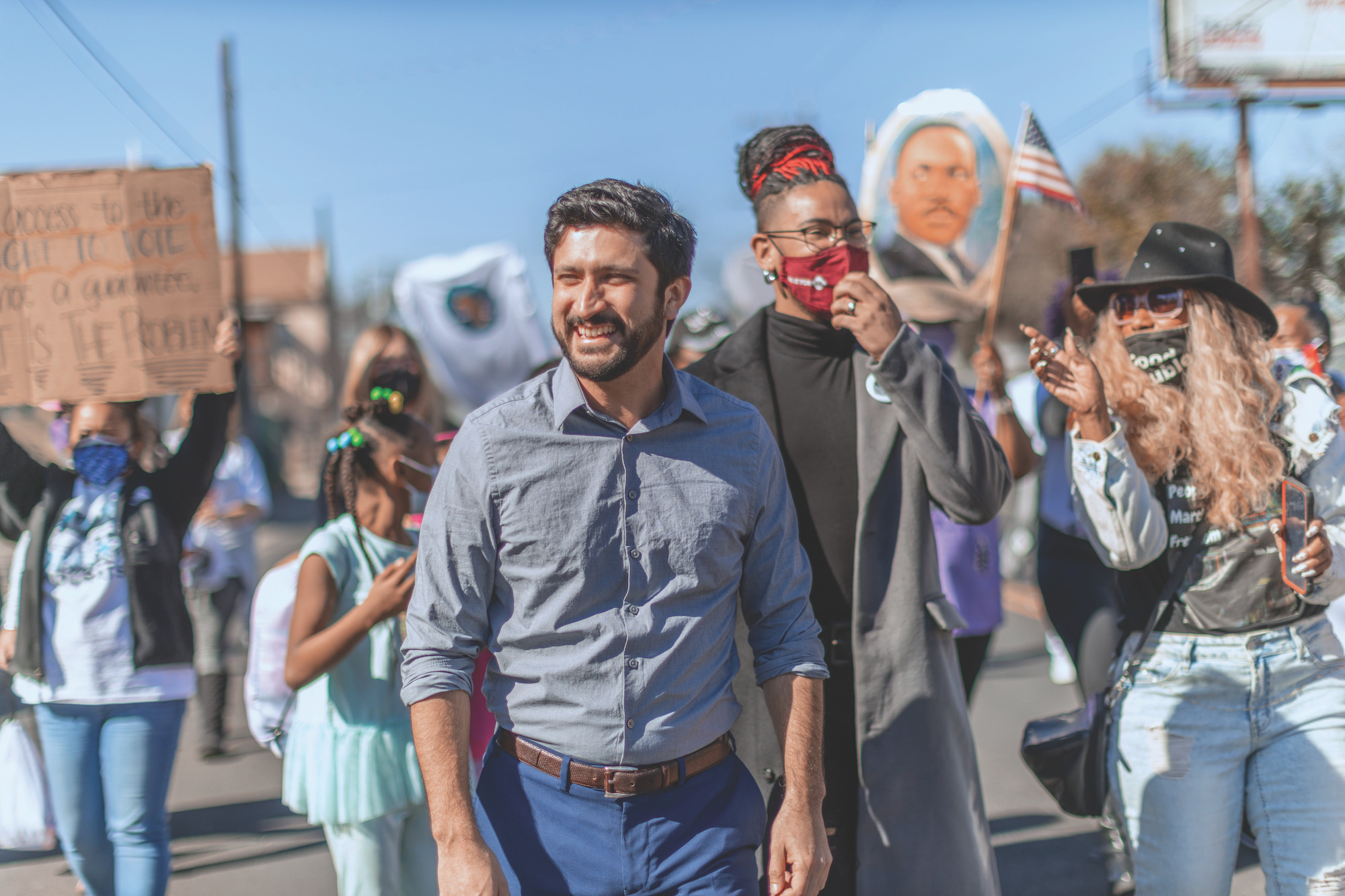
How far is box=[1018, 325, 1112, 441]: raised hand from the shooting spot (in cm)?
264

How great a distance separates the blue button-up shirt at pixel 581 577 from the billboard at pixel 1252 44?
54.8 feet

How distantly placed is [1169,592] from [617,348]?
61.9 inches

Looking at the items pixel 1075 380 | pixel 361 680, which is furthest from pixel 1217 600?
pixel 361 680

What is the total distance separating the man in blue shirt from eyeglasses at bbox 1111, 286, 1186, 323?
1425 millimetres

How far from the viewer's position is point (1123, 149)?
74.9 feet

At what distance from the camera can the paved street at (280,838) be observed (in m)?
4.41

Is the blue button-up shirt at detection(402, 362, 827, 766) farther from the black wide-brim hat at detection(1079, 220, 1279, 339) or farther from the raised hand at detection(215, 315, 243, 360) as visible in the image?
the raised hand at detection(215, 315, 243, 360)

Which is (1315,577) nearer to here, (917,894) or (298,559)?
(917,894)

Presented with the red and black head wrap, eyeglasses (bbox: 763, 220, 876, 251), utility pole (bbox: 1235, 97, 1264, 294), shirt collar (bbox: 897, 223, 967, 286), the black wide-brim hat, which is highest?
utility pole (bbox: 1235, 97, 1264, 294)

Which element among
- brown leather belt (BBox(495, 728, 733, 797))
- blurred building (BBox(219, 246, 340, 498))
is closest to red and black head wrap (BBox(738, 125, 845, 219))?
brown leather belt (BBox(495, 728, 733, 797))

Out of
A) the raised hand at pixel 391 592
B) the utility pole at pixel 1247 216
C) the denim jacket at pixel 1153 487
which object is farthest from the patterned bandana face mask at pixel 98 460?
the utility pole at pixel 1247 216

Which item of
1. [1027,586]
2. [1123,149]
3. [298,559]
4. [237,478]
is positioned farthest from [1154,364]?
[1123,149]

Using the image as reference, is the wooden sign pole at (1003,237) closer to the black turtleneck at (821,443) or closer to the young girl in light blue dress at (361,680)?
the black turtleneck at (821,443)

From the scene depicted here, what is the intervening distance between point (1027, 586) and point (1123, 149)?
47.7 feet
